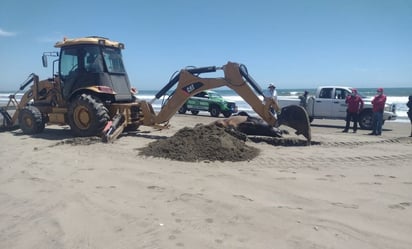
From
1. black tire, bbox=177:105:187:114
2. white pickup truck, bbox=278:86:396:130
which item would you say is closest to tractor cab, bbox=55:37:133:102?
white pickup truck, bbox=278:86:396:130

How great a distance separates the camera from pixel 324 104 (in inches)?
690

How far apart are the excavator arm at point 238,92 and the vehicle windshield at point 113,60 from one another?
1.74m

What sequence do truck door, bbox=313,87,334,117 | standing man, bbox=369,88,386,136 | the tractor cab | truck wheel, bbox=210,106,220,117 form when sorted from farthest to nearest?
truck wheel, bbox=210,106,220,117 → truck door, bbox=313,87,334,117 → standing man, bbox=369,88,386,136 → the tractor cab

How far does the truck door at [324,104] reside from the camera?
17.5 m

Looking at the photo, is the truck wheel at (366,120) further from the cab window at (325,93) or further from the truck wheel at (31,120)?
the truck wheel at (31,120)

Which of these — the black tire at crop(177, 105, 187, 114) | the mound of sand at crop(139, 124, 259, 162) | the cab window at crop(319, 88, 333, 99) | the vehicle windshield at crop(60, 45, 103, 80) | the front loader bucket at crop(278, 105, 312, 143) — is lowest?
the black tire at crop(177, 105, 187, 114)

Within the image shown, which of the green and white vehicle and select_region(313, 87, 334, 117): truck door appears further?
the green and white vehicle

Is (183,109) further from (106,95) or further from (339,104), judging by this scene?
(106,95)

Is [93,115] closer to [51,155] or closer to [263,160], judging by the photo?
[51,155]

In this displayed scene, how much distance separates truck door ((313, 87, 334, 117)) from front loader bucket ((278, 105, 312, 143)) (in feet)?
27.2

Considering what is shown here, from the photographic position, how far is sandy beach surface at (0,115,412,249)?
4.09 metres

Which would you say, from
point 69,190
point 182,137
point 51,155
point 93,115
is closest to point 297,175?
point 182,137

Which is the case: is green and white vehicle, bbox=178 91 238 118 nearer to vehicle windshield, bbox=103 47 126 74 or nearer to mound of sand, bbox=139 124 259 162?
vehicle windshield, bbox=103 47 126 74

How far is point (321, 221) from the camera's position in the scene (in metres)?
4.50
